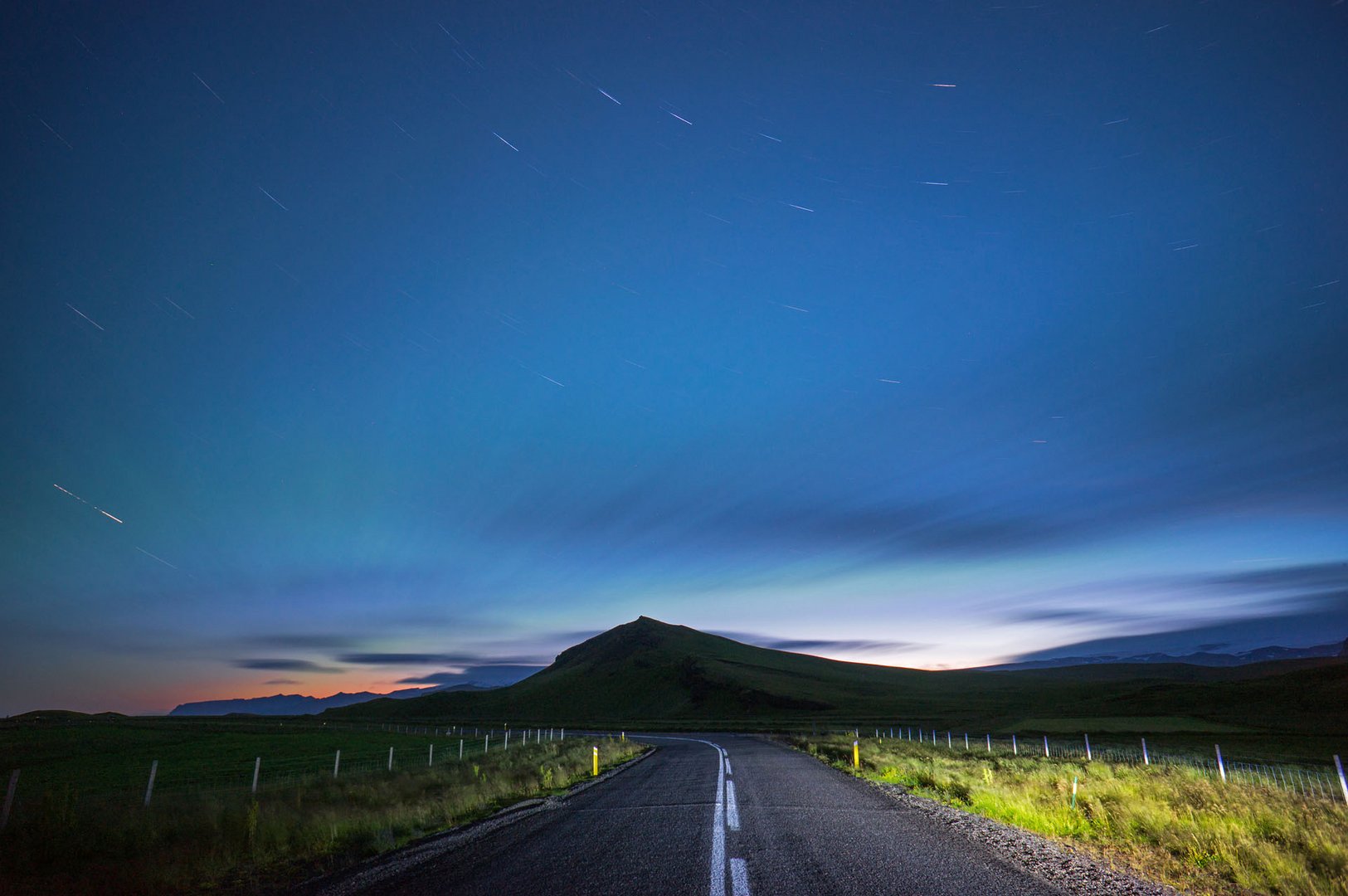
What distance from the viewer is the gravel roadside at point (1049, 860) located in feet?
23.2

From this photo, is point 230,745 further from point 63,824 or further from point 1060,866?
point 1060,866

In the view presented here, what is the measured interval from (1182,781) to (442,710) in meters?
177

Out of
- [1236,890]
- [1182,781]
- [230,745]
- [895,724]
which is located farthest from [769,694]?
[1236,890]

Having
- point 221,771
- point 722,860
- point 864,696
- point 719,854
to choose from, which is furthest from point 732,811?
point 864,696

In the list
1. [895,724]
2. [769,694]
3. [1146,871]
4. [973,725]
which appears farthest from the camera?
[769,694]

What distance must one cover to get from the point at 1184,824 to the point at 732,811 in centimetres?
699

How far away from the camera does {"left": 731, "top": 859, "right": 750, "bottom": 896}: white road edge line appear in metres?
6.65

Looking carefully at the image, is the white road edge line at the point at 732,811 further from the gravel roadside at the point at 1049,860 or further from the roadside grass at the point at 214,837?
the roadside grass at the point at 214,837

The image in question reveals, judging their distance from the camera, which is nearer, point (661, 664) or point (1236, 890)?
point (1236, 890)

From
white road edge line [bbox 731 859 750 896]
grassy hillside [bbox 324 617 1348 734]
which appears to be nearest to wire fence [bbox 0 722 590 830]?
white road edge line [bbox 731 859 750 896]

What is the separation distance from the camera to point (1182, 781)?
46.0 feet

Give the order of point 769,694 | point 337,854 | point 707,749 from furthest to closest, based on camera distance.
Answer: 1. point 769,694
2. point 707,749
3. point 337,854

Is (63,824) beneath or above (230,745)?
above

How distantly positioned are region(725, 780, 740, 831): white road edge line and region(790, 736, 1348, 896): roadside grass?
174 inches
